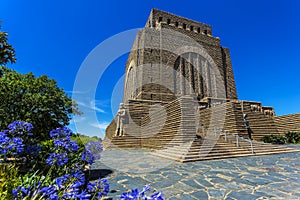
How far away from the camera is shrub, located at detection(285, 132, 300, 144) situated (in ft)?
35.7

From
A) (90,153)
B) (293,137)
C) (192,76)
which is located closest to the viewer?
(90,153)

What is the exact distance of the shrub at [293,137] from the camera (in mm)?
10873

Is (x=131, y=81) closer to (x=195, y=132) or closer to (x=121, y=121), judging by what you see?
(x=121, y=121)

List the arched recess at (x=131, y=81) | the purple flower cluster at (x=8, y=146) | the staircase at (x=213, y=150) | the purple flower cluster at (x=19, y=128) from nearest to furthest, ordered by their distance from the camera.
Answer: the purple flower cluster at (x=8, y=146)
the purple flower cluster at (x=19, y=128)
the staircase at (x=213, y=150)
the arched recess at (x=131, y=81)

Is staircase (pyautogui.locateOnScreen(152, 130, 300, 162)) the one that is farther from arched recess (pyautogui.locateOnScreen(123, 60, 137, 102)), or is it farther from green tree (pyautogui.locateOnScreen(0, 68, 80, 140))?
arched recess (pyautogui.locateOnScreen(123, 60, 137, 102))

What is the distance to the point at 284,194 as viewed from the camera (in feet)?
8.91

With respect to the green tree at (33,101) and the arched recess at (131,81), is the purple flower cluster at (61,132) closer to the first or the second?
the green tree at (33,101)

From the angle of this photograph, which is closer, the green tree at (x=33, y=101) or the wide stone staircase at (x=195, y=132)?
the green tree at (x=33, y=101)

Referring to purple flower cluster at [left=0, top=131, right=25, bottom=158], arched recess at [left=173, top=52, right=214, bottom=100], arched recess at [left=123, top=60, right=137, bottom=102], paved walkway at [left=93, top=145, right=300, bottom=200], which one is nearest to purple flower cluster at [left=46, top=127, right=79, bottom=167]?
purple flower cluster at [left=0, top=131, right=25, bottom=158]

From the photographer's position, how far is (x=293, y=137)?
1102 centimetres

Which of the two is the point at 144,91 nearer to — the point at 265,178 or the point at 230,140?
the point at 230,140

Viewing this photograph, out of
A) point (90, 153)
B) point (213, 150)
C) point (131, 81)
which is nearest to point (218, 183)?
point (90, 153)

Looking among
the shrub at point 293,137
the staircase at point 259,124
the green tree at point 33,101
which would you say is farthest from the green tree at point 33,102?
the shrub at point 293,137

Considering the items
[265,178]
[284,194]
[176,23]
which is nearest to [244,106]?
[265,178]
